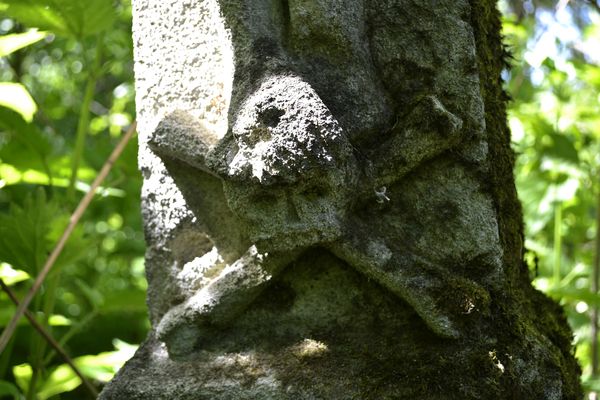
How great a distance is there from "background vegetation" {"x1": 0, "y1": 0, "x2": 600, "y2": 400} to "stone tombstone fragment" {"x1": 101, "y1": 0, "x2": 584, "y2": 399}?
15.5 inches

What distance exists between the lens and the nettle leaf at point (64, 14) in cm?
165

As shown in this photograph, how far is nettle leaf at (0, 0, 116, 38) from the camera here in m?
1.65

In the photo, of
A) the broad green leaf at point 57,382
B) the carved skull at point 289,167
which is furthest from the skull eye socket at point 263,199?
the broad green leaf at point 57,382

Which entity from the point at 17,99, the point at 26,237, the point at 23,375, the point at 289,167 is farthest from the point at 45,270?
the point at 289,167

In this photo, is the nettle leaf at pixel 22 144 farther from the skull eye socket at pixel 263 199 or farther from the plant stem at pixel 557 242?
the plant stem at pixel 557 242

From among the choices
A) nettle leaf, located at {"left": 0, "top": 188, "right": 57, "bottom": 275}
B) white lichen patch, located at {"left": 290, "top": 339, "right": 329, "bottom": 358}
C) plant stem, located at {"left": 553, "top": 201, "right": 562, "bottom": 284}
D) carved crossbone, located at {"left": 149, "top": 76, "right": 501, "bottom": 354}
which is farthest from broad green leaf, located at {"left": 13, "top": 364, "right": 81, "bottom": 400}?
plant stem, located at {"left": 553, "top": 201, "right": 562, "bottom": 284}

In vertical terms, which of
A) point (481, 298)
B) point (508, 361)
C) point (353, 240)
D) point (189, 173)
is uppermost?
point (189, 173)

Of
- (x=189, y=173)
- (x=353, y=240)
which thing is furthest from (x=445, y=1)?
(x=189, y=173)

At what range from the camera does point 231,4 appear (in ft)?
4.40

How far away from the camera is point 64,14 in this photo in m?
1.68

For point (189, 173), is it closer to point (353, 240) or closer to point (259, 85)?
point (259, 85)

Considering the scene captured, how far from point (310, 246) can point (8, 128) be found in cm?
109

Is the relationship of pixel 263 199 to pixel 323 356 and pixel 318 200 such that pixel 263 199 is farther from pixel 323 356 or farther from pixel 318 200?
pixel 323 356

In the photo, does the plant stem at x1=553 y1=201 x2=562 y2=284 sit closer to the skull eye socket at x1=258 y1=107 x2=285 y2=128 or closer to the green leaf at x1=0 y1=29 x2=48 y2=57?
the skull eye socket at x1=258 y1=107 x2=285 y2=128
